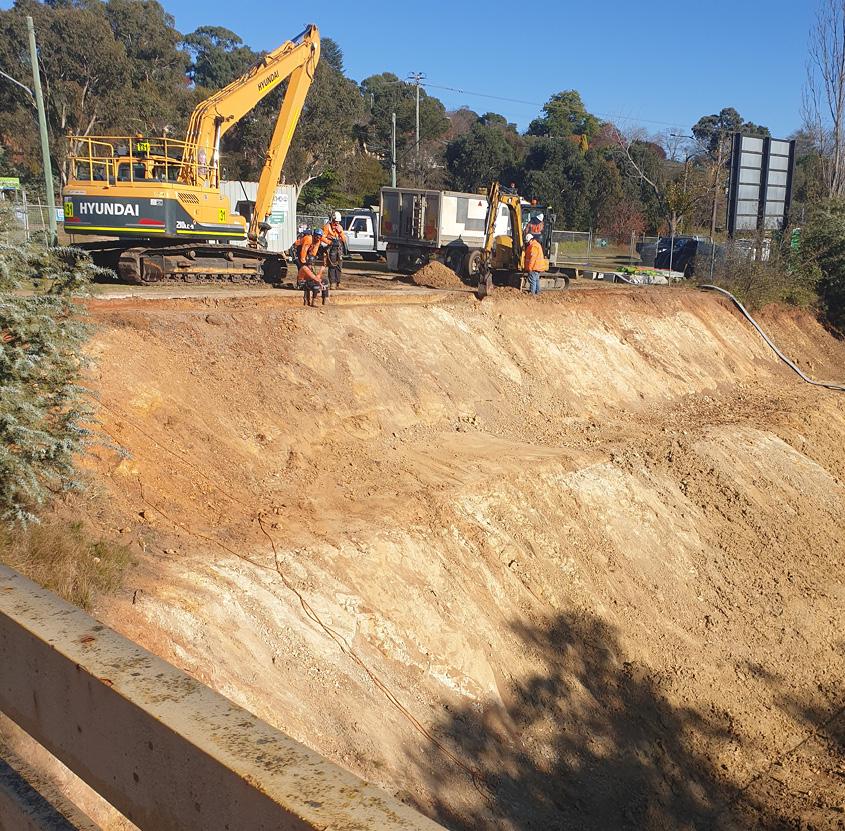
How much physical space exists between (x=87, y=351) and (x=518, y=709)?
650 cm

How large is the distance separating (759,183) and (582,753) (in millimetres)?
21791

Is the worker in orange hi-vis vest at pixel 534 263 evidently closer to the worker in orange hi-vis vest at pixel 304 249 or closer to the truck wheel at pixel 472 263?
the truck wheel at pixel 472 263

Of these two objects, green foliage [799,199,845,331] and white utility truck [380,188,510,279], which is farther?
green foliage [799,199,845,331]

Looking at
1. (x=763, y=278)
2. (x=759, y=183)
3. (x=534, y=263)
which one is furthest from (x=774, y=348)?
(x=534, y=263)

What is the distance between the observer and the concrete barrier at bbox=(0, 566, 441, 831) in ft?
5.41

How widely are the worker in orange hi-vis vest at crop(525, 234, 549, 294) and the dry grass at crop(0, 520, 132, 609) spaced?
1428 centimetres

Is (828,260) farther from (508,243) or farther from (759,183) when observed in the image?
(508,243)

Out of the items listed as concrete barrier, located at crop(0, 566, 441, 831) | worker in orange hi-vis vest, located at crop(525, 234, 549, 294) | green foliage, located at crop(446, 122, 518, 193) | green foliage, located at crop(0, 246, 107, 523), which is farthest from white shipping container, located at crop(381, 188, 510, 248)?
green foliage, located at crop(446, 122, 518, 193)

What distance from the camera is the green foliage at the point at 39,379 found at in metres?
6.16

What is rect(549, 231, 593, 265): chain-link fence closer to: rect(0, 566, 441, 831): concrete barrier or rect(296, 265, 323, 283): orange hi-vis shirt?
rect(296, 265, 323, 283): orange hi-vis shirt

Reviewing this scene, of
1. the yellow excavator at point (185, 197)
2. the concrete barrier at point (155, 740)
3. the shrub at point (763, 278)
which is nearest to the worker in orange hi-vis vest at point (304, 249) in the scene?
the yellow excavator at point (185, 197)

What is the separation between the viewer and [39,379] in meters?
6.63

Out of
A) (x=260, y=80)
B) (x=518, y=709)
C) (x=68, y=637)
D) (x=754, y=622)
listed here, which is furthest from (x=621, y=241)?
(x=68, y=637)

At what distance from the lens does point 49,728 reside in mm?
2311
